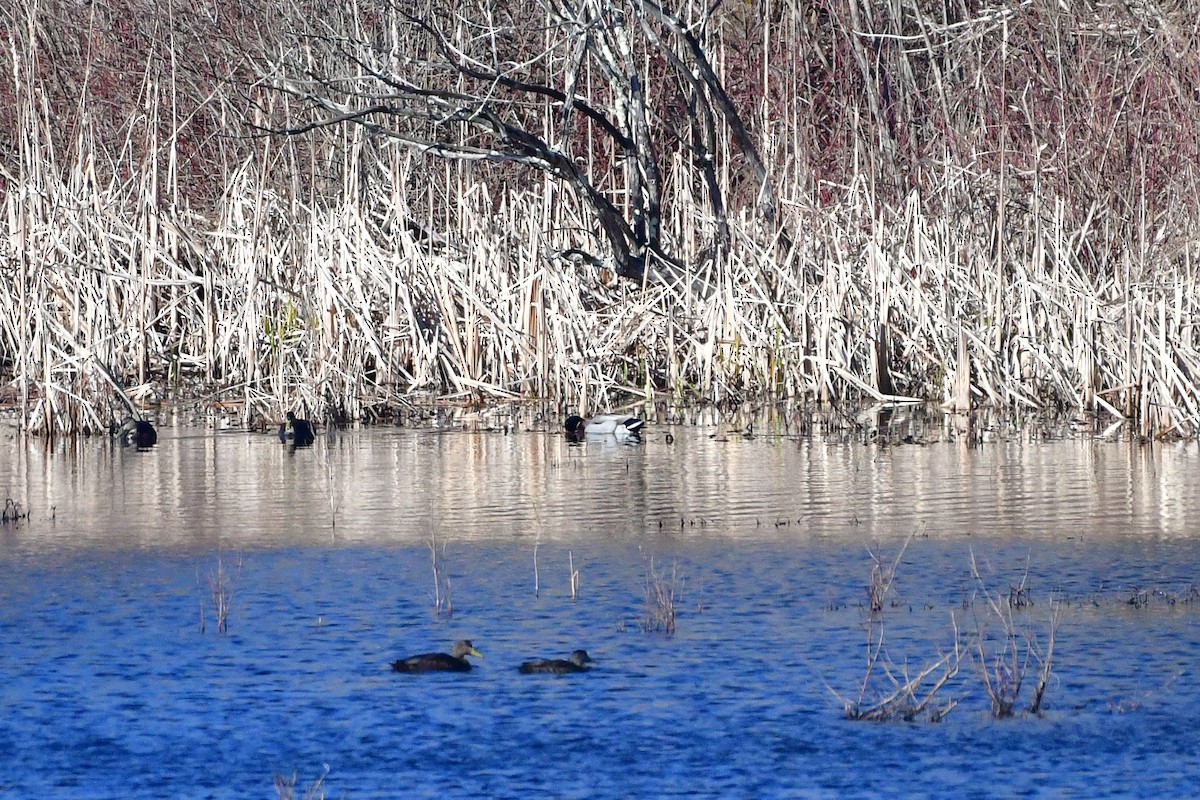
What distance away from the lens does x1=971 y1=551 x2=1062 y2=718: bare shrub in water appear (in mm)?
5520

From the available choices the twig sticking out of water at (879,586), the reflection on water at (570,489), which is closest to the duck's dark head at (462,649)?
the twig sticking out of water at (879,586)

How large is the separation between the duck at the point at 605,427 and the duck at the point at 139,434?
252cm

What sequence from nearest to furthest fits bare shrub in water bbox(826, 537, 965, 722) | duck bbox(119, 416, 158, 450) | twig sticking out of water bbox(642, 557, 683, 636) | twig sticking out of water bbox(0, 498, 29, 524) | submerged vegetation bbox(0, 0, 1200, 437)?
bare shrub in water bbox(826, 537, 965, 722) → twig sticking out of water bbox(642, 557, 683, 636) → twig sticking out of water bbox(0, 498, 29, 524) → duck bbox(119, 416, 158, 450) → submerged vegetation bbox(0, 0, 1200, 437)

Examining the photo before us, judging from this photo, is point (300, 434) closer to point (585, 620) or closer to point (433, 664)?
point (585, 620)

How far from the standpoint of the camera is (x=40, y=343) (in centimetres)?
1188

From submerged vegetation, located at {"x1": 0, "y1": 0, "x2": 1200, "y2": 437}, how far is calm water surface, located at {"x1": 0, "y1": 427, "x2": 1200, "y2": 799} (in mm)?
1777

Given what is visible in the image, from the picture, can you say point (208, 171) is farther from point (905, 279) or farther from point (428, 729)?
point (428, 729)

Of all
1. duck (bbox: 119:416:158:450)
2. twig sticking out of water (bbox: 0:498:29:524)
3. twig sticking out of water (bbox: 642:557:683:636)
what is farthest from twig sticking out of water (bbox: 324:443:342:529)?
twig sticking out of water (bbox: 642:557:683:636)

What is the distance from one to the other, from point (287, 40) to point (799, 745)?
12782 millimetres

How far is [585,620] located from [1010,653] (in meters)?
1.47

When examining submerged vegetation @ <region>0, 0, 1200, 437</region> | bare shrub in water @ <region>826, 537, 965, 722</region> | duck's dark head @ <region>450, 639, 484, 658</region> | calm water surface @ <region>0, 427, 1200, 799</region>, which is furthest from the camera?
submerged vegetation @ <region>0, 0, 1200, 437</region>

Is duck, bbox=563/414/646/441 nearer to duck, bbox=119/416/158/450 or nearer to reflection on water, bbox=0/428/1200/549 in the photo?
reflection on water, bbox=0/428/1200/549

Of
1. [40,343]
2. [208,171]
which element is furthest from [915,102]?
[40,343]

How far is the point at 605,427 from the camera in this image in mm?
12250
